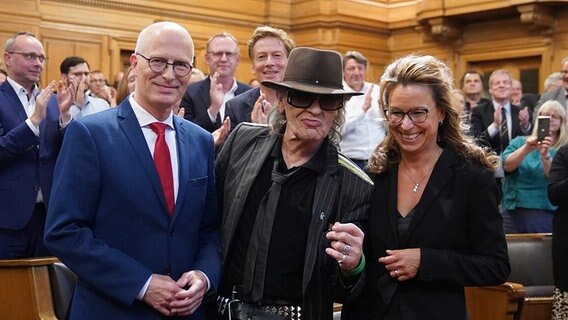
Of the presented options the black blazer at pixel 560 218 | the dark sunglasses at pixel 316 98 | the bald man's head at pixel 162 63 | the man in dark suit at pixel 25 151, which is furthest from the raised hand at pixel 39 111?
the black blazer at pixel 560 218

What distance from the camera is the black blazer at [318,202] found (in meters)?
1.78

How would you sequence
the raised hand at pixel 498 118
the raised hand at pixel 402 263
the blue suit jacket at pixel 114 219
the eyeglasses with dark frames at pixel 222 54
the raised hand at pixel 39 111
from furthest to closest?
the raised hand at pixel 498 118
the eyeglasses with dark frames at pixel 222 54
the raised hand at pixel 39 111
the raised hand at pixel 402 263
the blue suit jacket at pixel 114 219

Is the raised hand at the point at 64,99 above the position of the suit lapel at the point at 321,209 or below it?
above

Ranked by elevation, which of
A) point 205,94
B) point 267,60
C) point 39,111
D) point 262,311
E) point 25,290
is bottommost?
point 25,290

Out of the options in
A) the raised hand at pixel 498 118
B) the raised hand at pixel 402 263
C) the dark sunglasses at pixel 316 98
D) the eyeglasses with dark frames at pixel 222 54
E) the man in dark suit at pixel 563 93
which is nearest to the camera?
the raised hand at pixel 402 263

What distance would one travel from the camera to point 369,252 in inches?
73.4

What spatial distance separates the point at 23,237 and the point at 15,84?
32.2 inches

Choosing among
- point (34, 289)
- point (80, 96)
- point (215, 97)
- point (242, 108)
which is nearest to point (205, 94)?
point (215, 97)

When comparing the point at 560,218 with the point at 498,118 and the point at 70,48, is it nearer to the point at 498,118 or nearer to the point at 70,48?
the point at 498,118

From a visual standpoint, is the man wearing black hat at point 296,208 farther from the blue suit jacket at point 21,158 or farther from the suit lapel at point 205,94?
the blue suit jacket at point 21,158

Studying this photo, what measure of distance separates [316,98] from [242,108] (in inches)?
54.3

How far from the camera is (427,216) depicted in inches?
71.1

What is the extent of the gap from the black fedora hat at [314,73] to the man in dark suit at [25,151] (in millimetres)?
1821

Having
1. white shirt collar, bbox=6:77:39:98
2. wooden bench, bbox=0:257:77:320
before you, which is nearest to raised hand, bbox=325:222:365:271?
wooden bench, bbox=0:257:77:320
